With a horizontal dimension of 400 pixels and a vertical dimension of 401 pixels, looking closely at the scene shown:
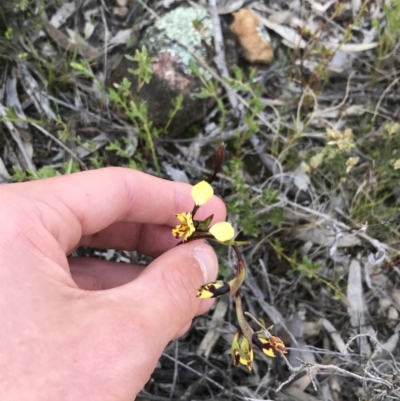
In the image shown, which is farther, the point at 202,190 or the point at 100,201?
the point at 100,201

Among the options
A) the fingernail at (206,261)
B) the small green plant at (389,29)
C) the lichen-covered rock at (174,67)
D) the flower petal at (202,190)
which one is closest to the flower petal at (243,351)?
the fingernail at (206,261)

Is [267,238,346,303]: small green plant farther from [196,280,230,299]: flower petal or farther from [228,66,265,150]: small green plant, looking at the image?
[196,280,230,299]: flower petal

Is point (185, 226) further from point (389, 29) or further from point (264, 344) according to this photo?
point (389, 29)

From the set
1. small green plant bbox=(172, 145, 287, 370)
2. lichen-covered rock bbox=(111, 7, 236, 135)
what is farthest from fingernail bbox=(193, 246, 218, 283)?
lichen-covered rock bbox=(111, 7, 236, 135)

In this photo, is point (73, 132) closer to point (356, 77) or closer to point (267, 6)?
point (267, 6)

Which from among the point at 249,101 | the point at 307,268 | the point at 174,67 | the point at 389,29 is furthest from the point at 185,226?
the point at 389,29

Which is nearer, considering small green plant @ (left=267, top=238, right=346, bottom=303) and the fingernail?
the fingernail

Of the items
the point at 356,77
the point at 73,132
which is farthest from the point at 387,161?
the point at 73,132
